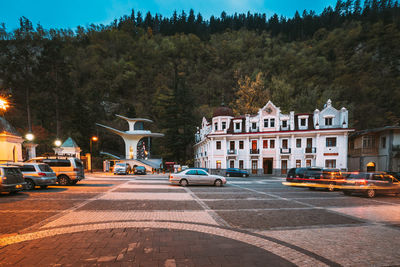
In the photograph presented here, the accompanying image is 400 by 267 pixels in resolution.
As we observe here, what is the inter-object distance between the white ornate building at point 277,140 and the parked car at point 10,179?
27506mm

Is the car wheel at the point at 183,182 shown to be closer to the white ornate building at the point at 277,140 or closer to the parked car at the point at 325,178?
the parked car at the point at 325,178

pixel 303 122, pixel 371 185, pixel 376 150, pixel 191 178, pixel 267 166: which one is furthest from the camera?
pixel 267 166

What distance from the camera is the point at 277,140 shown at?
33906 millimetres

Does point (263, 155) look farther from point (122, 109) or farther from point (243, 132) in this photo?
point (122, 109)

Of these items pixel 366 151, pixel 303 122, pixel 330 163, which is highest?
pixel 303 122

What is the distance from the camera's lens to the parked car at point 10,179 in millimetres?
10486

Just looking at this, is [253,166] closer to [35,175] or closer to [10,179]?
[35,175]

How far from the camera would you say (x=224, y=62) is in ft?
241

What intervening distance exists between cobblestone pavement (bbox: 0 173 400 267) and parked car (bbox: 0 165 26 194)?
9.69 feet

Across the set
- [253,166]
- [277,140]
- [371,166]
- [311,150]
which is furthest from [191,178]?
[371,166]

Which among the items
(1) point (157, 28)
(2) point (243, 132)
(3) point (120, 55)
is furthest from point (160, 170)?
(1) point (157, 28)

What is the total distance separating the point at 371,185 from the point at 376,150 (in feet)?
88.5

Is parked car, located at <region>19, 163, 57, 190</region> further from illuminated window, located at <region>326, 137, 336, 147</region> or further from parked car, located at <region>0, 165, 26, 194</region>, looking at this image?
illuminated window, located at <region>326, 137, 336, 147</region>

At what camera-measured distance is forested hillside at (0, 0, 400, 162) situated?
4606cm
